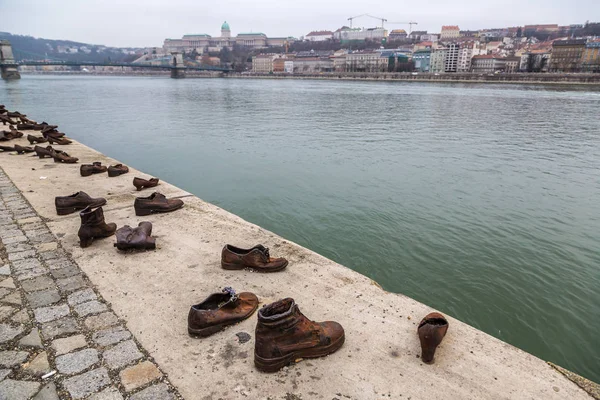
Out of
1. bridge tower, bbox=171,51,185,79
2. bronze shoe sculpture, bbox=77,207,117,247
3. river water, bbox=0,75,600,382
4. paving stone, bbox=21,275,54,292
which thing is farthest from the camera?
bridge tower, bbox=171,51,185,79

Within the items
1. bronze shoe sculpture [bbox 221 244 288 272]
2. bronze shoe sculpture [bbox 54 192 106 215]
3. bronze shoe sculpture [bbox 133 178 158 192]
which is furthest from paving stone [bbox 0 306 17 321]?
bronze shoe sculpture [bbox 133 178 158 192]

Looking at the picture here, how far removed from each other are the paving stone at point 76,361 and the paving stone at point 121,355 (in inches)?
3.3

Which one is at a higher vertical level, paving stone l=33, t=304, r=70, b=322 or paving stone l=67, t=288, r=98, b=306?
paving stone l=33, t=304, r=70, b=322

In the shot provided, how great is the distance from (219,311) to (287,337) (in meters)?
0.71

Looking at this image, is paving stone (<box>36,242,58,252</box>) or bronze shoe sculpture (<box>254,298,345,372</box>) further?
paving stone (<box>36,242,58,252</box>)

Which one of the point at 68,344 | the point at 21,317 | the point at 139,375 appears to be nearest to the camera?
the point at 139,375

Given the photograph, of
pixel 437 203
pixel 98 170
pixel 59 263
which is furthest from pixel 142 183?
pixel 437 203

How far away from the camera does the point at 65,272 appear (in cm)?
393

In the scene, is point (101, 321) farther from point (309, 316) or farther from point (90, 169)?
point (90, 169)

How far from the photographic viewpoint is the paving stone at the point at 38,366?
8.51 feet

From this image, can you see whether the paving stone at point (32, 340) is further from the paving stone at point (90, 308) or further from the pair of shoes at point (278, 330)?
the pair of shoes at point (278, 330)

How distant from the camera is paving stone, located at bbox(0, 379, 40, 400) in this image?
2.41 meters

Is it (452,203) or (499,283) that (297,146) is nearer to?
(452,203)

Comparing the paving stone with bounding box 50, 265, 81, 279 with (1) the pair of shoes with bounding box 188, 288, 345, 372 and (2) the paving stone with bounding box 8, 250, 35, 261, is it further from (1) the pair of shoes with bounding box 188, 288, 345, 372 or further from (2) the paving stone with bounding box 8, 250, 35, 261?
(1) the pair of shoes with bounding box 188, 288, 345, 372
